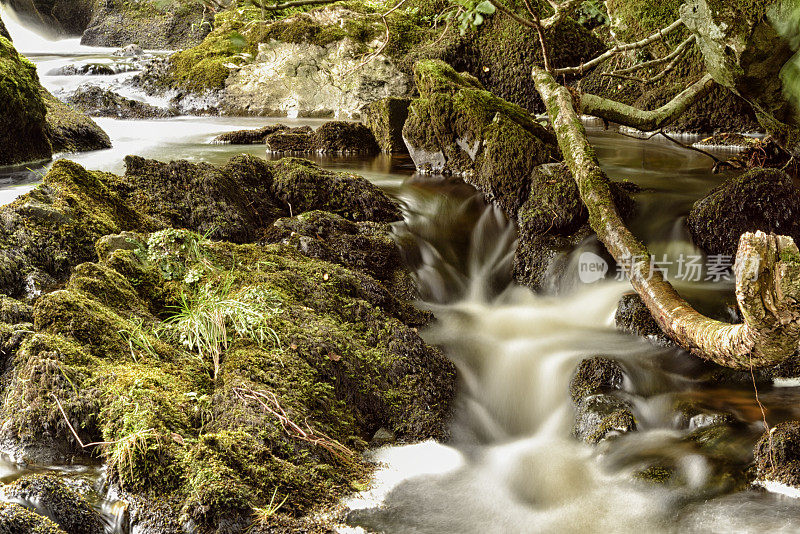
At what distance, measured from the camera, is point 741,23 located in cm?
548

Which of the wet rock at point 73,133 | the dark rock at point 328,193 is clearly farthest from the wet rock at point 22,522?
the wet rock at point 73,133

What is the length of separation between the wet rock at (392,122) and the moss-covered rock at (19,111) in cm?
500

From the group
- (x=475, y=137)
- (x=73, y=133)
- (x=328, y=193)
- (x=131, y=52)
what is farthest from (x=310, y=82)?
(x=328, y=193)

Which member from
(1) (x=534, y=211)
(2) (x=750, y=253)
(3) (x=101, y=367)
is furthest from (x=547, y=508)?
(1) (x=534, y=211)

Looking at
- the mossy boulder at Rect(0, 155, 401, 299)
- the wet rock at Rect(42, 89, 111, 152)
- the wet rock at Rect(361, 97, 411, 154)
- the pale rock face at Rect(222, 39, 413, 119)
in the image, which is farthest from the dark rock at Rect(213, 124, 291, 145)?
the mossy boulder at Rect(0, 155, 401, 299)

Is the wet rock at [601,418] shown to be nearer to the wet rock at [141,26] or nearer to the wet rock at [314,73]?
the wet rock at [314,73]

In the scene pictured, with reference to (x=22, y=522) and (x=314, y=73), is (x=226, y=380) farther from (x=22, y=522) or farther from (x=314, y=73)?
(x=314, y=73)

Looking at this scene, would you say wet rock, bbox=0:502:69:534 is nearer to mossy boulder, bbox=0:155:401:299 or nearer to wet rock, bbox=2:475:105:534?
wet rock, bbox=2:475:105:534

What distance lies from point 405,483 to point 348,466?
1.10 ft

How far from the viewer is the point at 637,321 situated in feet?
17.8

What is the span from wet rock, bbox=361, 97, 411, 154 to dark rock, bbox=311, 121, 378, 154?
29 cm

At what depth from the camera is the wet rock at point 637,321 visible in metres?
5.25

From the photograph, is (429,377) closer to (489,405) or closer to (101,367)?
(489,405)

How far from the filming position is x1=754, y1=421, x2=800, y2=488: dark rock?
353cm
